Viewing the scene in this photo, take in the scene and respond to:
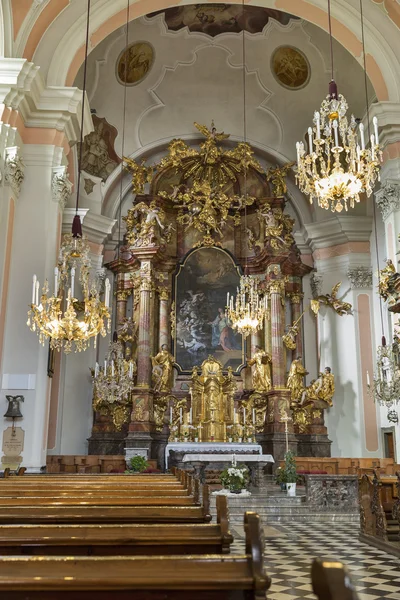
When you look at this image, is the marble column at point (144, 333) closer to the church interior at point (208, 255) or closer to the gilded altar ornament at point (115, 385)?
the church interior at point (208, 255)

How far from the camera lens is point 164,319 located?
15961 millimetres

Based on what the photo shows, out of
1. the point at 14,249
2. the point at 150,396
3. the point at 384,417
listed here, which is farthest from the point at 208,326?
the point at 14,249

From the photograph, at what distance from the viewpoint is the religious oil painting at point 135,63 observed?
51.4 feet

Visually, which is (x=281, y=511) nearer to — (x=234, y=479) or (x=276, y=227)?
(x=234, y=479)

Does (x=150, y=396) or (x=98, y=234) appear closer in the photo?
(x=150, y=396)

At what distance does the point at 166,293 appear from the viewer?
16.2 m

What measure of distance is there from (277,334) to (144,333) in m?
3.28

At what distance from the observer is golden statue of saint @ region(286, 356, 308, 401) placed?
607 inches

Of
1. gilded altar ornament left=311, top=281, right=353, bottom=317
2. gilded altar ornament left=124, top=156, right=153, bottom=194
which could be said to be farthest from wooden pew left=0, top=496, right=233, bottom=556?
gilded altar ornament left=124, top=156, right=153, bottom=194

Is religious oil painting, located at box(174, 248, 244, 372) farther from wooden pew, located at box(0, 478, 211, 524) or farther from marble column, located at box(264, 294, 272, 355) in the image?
wooden pew, located at box(0, 478, 211, 524)

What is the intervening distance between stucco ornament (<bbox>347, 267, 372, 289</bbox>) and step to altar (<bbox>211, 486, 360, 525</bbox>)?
6517mm

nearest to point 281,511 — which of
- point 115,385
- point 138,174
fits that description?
point 115,385

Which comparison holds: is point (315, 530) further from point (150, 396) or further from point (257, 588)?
point (257, 588)

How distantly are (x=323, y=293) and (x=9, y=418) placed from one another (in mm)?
9290
